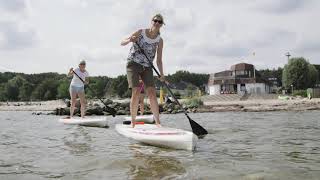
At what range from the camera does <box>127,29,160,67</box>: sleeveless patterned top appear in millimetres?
8977

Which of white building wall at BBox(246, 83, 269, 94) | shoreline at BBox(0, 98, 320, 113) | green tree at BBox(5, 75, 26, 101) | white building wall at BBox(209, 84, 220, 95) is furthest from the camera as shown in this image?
green tree at BBox(5, 75, 26, 101)

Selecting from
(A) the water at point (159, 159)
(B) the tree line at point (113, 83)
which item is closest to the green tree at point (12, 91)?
(B) the tree line at point (113, 83)

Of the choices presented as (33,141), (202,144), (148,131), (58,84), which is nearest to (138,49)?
(148,131)

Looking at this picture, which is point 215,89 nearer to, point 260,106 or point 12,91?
point 260,106

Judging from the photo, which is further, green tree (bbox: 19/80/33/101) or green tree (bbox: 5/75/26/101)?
green tree (bbox: 5/75/26/101)

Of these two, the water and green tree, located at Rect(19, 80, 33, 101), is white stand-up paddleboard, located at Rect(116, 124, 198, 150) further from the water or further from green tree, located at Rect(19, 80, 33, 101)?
green tree, located at Rect(19, 80, 33, 101)

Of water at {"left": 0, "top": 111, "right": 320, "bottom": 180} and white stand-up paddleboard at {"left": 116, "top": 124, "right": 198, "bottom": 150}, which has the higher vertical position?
white stand-up paddleboard at {"left": 116, "top": 124, "right": 198, "bottom": 150}

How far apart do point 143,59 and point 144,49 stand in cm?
24

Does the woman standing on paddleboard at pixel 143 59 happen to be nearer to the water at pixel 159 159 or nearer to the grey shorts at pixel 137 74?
the grey shorts at pixel 137 74

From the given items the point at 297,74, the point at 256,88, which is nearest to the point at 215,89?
the point at 256,88

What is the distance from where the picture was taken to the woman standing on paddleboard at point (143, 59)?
29.3ft

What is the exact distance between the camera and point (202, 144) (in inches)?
341

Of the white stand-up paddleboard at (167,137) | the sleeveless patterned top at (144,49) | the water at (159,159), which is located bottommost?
the water at (159,159)

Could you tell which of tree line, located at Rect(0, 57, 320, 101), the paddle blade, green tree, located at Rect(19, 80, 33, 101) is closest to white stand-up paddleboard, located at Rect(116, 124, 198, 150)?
the paddle blade
